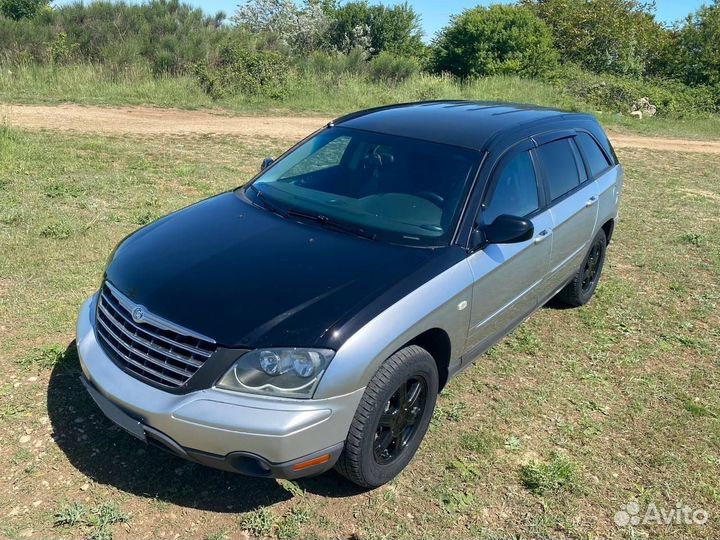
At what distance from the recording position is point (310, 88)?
60.4ft

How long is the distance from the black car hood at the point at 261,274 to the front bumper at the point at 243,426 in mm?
259

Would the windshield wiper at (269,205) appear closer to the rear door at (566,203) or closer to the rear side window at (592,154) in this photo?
the rear door at (566,203)

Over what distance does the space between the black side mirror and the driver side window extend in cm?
13

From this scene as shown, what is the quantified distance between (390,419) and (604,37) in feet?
91.1

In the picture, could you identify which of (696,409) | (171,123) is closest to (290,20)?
(171,123)

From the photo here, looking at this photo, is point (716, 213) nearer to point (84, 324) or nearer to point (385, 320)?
point (385, 320)

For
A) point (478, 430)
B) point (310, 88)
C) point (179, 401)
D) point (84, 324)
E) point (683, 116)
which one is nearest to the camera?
point (179, 401)

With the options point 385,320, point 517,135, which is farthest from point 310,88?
point 385,320

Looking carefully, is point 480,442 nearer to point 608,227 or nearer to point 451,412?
point 451,412

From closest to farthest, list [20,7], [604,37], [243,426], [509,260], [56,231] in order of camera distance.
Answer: [243,426], [509,260], [56,231], [604,37], [20,7]

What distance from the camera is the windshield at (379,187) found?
3.57 meters

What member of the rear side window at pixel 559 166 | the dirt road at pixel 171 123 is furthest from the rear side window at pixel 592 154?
the dirt road at pixel 171 123

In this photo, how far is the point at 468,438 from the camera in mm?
3641

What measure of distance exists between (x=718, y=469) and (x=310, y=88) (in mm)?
16655
